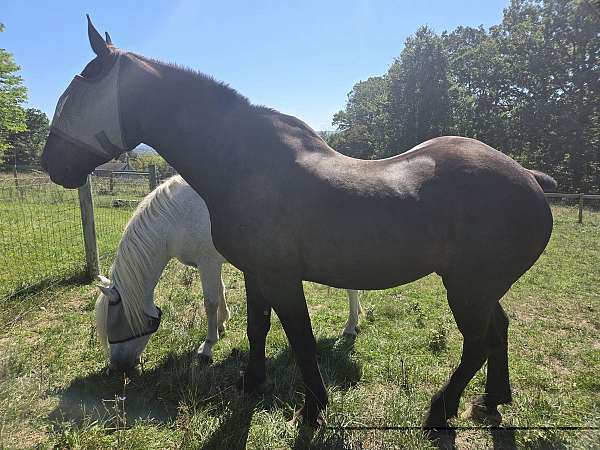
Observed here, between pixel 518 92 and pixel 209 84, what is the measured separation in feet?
98.6

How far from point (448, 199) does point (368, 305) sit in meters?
3.17

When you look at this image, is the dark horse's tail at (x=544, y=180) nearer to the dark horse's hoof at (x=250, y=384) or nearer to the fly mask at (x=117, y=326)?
the dark horse's hoof at (x=250, y=384)

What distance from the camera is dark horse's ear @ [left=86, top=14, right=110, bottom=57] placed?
2139mm

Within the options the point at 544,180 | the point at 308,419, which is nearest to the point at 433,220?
the point at 544,180

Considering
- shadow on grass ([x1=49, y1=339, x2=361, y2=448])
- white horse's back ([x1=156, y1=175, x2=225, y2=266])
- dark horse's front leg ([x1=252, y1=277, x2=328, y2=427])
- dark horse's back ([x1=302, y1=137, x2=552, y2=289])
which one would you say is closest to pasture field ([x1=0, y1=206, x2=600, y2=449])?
shadow on grass ([x1=49, y1=339, x2=361, y2=448])

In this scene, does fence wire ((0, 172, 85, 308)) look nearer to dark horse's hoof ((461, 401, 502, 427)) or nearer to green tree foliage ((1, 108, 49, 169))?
dark horse's hoof ((461, 401, 502, 427))

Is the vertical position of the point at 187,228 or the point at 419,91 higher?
the point at 419,91

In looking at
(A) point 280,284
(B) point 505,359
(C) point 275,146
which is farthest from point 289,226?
(B) point 505,359

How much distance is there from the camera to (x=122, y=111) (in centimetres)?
227

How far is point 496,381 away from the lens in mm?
2678

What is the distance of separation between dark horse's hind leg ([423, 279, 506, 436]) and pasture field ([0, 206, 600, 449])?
19 centimetres

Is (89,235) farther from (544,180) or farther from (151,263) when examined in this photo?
(544,180)

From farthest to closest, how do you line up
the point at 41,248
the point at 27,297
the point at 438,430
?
the point at 41,248, the point at 27,297, the point at 438,430

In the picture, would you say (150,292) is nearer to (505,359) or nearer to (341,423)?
(341,423)
